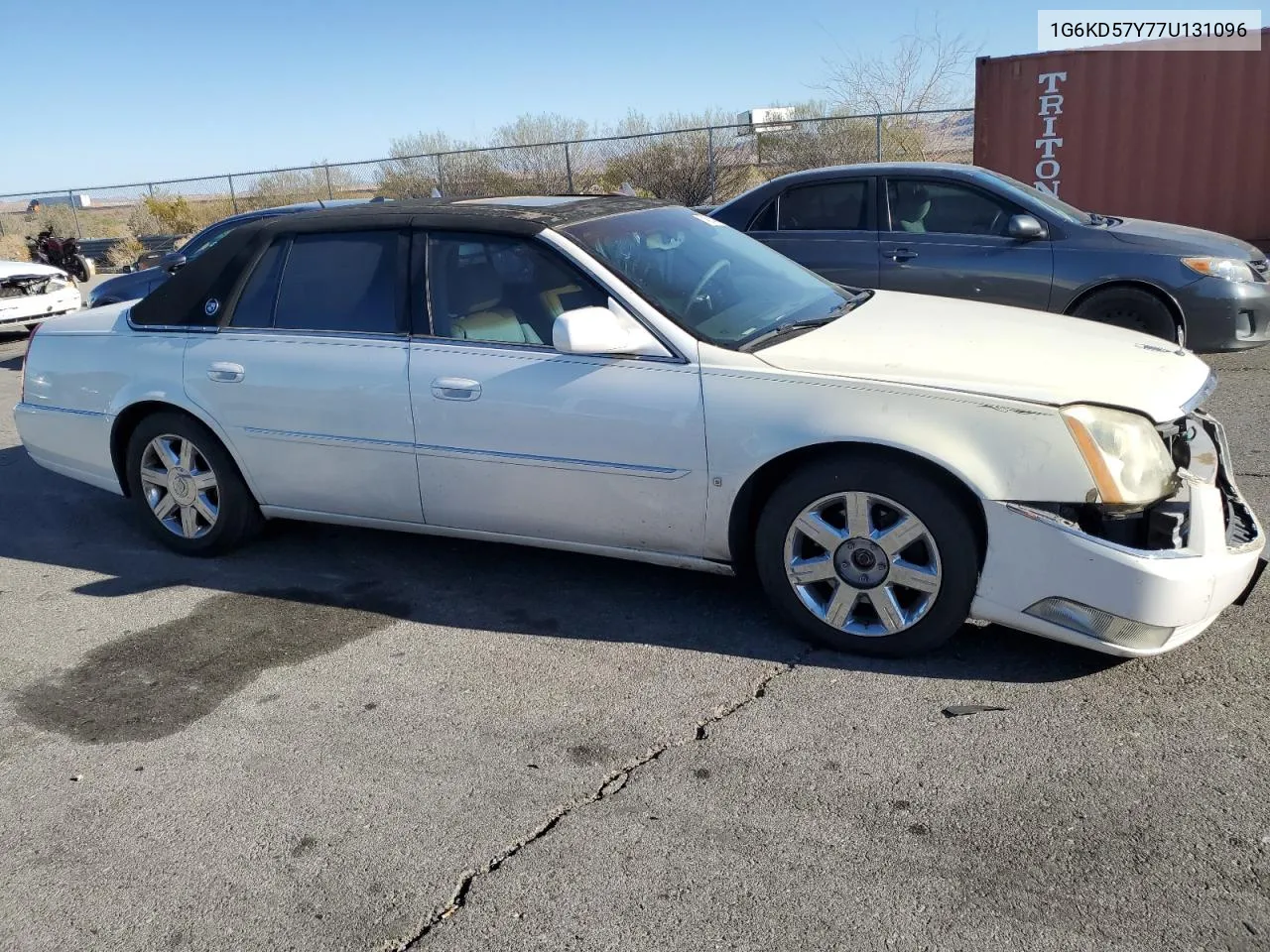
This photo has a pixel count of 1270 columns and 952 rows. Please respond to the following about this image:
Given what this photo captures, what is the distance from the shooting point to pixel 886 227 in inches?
320

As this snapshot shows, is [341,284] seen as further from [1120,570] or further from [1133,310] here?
[1133,310]

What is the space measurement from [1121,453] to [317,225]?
11.1 feet

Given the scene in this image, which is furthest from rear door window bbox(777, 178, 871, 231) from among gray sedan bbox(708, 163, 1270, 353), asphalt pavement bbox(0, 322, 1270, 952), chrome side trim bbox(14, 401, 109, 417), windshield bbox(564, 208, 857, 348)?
chrome side trim bbox(14, 401, 109, 417)

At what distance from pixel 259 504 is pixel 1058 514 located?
3395 mm

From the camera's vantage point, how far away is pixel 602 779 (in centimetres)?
318

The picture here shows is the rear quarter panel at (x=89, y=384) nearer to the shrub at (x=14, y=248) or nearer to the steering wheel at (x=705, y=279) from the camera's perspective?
the steering wheel at (x=705, y=279)

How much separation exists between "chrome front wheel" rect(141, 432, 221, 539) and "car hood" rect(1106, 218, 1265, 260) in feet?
20.1

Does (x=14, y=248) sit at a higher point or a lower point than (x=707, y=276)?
lower

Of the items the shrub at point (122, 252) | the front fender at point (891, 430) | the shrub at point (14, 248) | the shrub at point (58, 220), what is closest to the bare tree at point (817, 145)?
the shrub at point (122, 252)

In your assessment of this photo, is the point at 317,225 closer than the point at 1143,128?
Yes

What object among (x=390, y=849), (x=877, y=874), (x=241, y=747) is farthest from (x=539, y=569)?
(x=877, y=874)

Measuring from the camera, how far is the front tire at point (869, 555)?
356cm

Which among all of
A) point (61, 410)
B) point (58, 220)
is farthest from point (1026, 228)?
point (58, 220)

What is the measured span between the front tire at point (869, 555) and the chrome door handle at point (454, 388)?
4.05 ft
